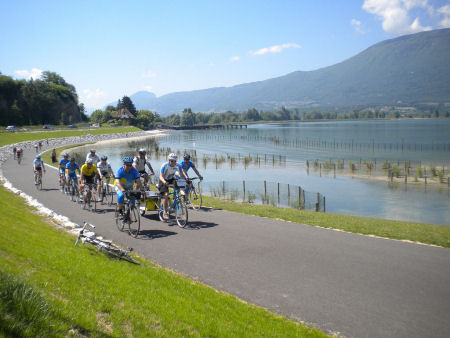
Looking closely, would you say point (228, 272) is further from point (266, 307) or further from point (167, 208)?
point (167, 208)

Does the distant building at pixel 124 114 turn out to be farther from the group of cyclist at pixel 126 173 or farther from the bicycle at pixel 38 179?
the group of cyclist at pixel 126 173

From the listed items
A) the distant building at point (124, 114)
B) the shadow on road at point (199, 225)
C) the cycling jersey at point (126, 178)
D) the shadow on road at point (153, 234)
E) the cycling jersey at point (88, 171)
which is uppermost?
the distant building at point (124, 114)

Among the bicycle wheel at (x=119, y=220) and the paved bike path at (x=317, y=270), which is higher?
the bicycle wheel at (x=119, y=220)

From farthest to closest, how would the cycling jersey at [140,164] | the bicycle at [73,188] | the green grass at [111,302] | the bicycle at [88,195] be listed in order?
the bicycle at [73,188] → the cycling jersey at [140,164] → the bicycle at [88,195] → the green grass at [111,302]

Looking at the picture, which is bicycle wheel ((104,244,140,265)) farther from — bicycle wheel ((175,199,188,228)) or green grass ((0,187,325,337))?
bicycle wheel ((175,199,188,228))

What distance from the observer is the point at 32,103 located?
403 ft

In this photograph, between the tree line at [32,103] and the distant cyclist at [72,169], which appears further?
the tree line at [32,103]

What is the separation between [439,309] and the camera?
6703 mm

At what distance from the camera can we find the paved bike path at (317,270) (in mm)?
6480

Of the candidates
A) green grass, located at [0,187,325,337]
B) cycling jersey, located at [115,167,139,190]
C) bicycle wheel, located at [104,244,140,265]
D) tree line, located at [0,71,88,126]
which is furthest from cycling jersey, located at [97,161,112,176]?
tree line, located at [0,71,88,126]

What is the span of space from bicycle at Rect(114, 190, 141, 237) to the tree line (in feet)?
382

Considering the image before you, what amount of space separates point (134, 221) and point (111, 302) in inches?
236

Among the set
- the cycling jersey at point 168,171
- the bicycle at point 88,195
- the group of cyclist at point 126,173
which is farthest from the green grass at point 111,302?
the bicycle at point 88,195

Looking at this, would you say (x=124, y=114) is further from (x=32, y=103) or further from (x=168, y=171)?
(x=168, y=171)
